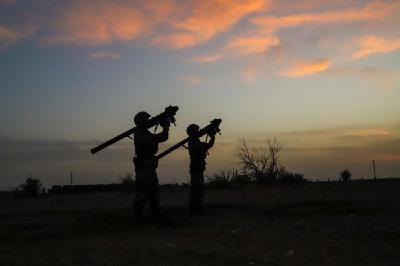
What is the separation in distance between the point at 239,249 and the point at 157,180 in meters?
5.06

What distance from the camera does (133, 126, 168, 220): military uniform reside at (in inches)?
519

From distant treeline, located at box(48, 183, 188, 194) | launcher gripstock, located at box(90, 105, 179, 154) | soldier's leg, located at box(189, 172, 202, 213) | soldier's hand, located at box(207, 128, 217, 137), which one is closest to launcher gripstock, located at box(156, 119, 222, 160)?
soldier's hand, located at box(207, 128, 217, 137)

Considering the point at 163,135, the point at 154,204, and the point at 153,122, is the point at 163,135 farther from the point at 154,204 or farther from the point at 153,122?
the point at 154,204

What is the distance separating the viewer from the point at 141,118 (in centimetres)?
1346

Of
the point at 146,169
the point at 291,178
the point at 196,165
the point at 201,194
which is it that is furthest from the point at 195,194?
the point at 291,178

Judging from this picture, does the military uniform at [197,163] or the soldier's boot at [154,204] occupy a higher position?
the military uniform at [197,163]

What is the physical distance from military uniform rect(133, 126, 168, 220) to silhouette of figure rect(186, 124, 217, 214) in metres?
1.95

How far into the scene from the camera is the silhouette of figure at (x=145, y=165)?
13172 millimetres

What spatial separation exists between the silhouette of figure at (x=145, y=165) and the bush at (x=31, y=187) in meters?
18.2

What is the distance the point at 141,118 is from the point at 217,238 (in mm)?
4489

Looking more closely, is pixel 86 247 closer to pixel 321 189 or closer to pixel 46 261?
pixel 46 261

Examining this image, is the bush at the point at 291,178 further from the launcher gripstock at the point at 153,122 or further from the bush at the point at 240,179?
the launcher gripstock at the point at 153,122

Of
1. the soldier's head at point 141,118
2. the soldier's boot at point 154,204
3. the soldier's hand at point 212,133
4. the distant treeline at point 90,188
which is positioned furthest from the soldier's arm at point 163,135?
the distant treeline at point 90,188

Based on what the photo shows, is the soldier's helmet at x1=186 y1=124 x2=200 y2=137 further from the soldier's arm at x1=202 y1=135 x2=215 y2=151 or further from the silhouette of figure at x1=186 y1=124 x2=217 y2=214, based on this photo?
the soldier's arm at x1=202 y1=135 x2=215 y2=151
